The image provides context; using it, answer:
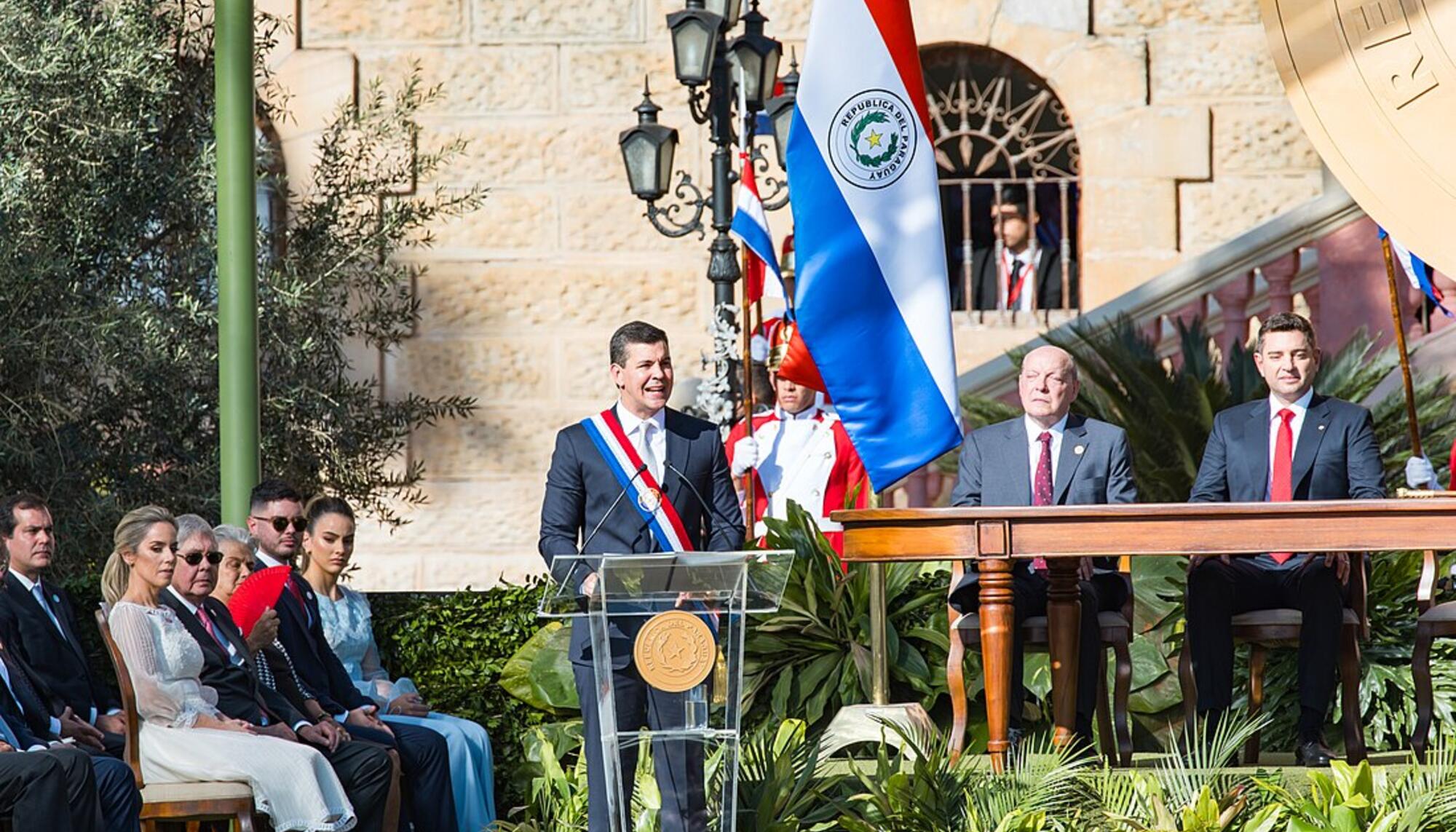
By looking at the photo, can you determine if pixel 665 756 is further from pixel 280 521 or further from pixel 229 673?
pixel 280 521

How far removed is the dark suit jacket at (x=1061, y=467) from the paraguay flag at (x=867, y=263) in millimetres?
254

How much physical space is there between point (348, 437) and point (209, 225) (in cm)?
130

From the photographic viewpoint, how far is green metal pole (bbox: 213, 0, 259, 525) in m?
8.23

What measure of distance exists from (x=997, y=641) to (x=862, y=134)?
6.94ft

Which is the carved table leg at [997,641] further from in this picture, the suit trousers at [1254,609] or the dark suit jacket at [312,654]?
the dark suit jacket at [312,654]

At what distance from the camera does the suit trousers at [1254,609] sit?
7496 mm

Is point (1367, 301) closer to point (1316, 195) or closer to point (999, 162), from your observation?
point (1316, 195)

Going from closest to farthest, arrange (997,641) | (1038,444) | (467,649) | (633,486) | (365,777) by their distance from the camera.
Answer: (633,486)
(997,641)
(365,777)
(1038,444)
(467,649)

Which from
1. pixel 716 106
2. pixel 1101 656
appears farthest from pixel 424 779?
pixel 716 106

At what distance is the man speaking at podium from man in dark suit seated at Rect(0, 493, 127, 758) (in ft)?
4.96

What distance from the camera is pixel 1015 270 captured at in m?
13.9

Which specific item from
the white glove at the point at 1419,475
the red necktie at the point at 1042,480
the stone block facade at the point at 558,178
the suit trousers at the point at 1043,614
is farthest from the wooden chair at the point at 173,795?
the stone block facade at the point at 558,178

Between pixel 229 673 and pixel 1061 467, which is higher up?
pixel 1061 467

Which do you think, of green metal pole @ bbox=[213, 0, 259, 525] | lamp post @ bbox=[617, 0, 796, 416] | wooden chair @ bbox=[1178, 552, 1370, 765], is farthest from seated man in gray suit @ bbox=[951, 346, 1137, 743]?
lamp post @ bbox=[617, 0, 796, 416]
